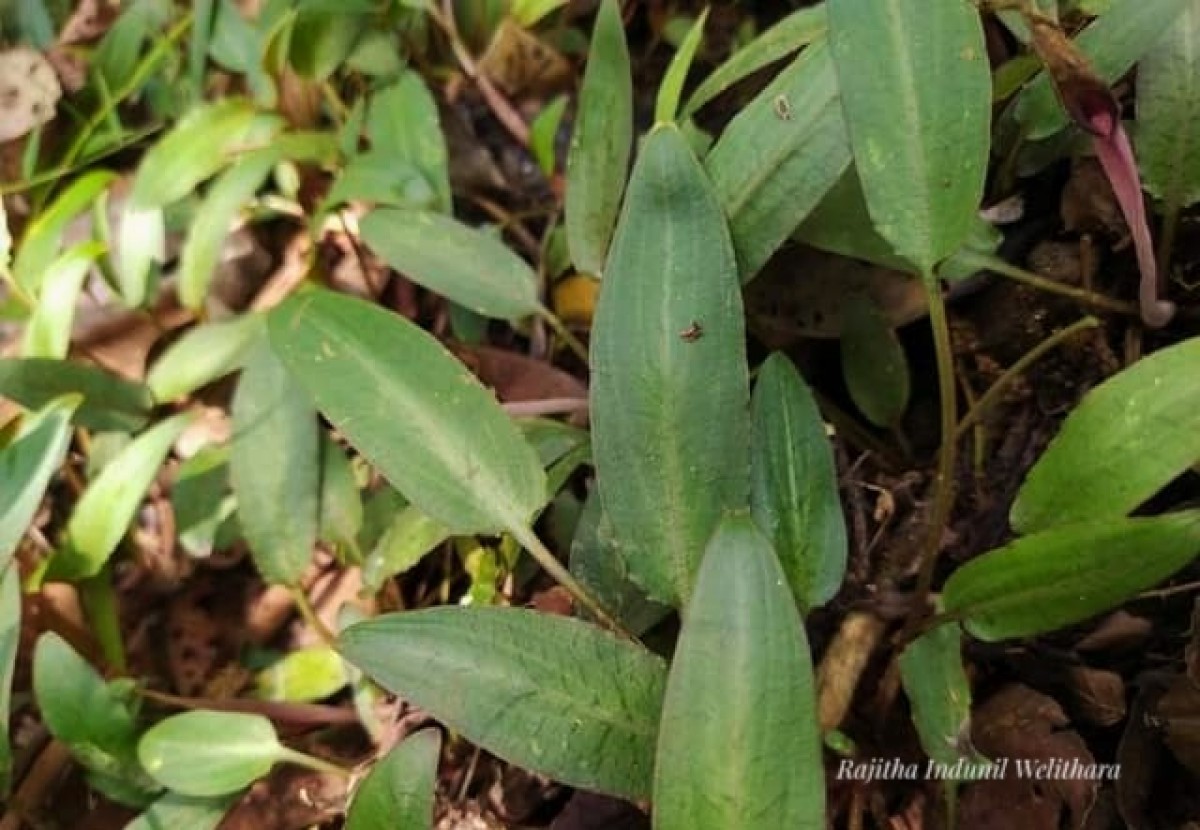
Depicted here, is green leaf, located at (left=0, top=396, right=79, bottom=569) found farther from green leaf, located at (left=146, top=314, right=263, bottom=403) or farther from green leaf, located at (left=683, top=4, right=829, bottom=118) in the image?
green leaf, located at (left=683, top=4, right=829, bottom=118)

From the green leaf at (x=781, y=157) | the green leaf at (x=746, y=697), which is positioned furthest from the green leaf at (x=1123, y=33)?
the green leaf at (x=746, y=697)

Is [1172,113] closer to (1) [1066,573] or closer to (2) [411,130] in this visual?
(1) [1066,573]

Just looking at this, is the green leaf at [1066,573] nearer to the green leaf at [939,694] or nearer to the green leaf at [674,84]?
the green leaf at [939,694]

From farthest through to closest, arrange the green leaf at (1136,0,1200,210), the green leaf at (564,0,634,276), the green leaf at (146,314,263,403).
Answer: the green leaf at (146,314,263,403)
the green leaf at (564,0,634,276)
the green leaf at (1136,0,1200,210)

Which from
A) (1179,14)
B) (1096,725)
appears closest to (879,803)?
(1096,725)

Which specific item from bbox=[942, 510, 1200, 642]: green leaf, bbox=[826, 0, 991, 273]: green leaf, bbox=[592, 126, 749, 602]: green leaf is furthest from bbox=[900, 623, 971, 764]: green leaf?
bbox=[826, 0, 991, 273]: green leaf

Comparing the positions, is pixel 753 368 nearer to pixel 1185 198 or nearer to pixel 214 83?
pixel 1185 198

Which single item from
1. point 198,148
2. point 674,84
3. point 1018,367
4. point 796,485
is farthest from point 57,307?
point 1018,367
